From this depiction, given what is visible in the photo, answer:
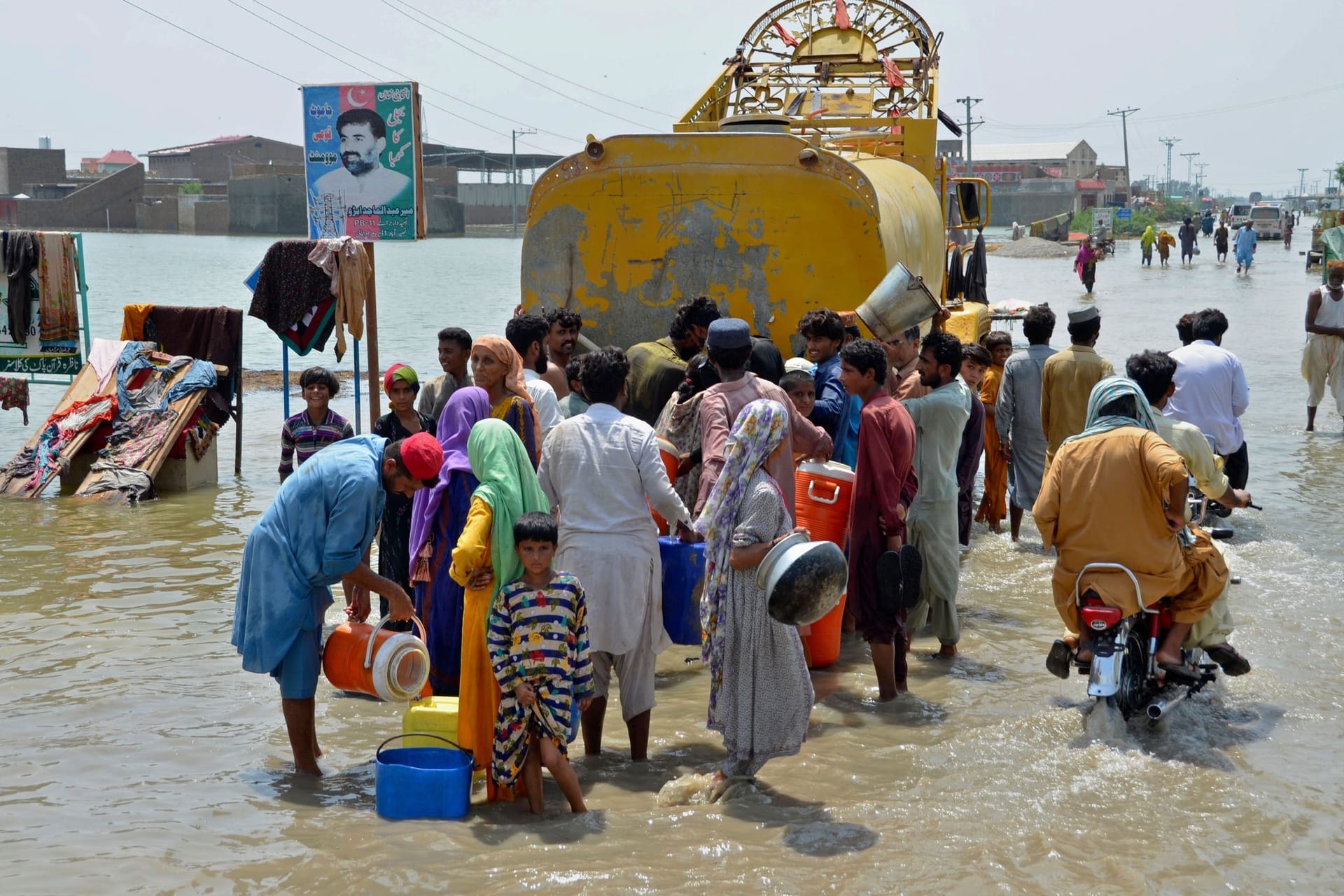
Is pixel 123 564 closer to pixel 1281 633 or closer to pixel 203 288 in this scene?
pixel 1281 633

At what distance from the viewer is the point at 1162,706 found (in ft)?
17.8

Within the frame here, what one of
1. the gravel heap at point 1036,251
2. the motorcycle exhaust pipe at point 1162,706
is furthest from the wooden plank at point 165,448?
the gravel heap at point 1036,251

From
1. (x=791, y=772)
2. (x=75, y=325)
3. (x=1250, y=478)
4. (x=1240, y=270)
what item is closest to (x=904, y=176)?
(x=1250, y=478)

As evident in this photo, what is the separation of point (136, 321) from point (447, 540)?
312 inches

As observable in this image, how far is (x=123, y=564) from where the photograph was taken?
8805mm

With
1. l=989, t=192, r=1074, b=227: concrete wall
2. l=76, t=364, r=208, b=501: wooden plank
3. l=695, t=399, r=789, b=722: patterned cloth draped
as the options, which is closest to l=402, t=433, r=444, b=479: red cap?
l=695, t=399, r=789, b=722: patterned cloth draped

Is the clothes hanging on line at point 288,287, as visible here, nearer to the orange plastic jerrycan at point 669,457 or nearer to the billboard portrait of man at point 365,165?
the billboard portrait of man at point 365,165

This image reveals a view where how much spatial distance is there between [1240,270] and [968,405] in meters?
37.5

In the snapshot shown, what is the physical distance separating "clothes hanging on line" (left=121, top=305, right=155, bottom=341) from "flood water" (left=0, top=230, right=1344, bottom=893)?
3.53 metres

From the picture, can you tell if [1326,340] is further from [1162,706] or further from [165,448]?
[165,448]

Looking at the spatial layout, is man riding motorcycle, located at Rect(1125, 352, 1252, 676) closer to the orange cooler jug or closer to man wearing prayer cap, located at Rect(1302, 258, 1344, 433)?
the orange cooler jug

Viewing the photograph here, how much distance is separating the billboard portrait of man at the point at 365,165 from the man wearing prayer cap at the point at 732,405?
5214mm

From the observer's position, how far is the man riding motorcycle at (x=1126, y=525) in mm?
5227

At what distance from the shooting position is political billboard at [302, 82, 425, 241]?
1023 centimetres
